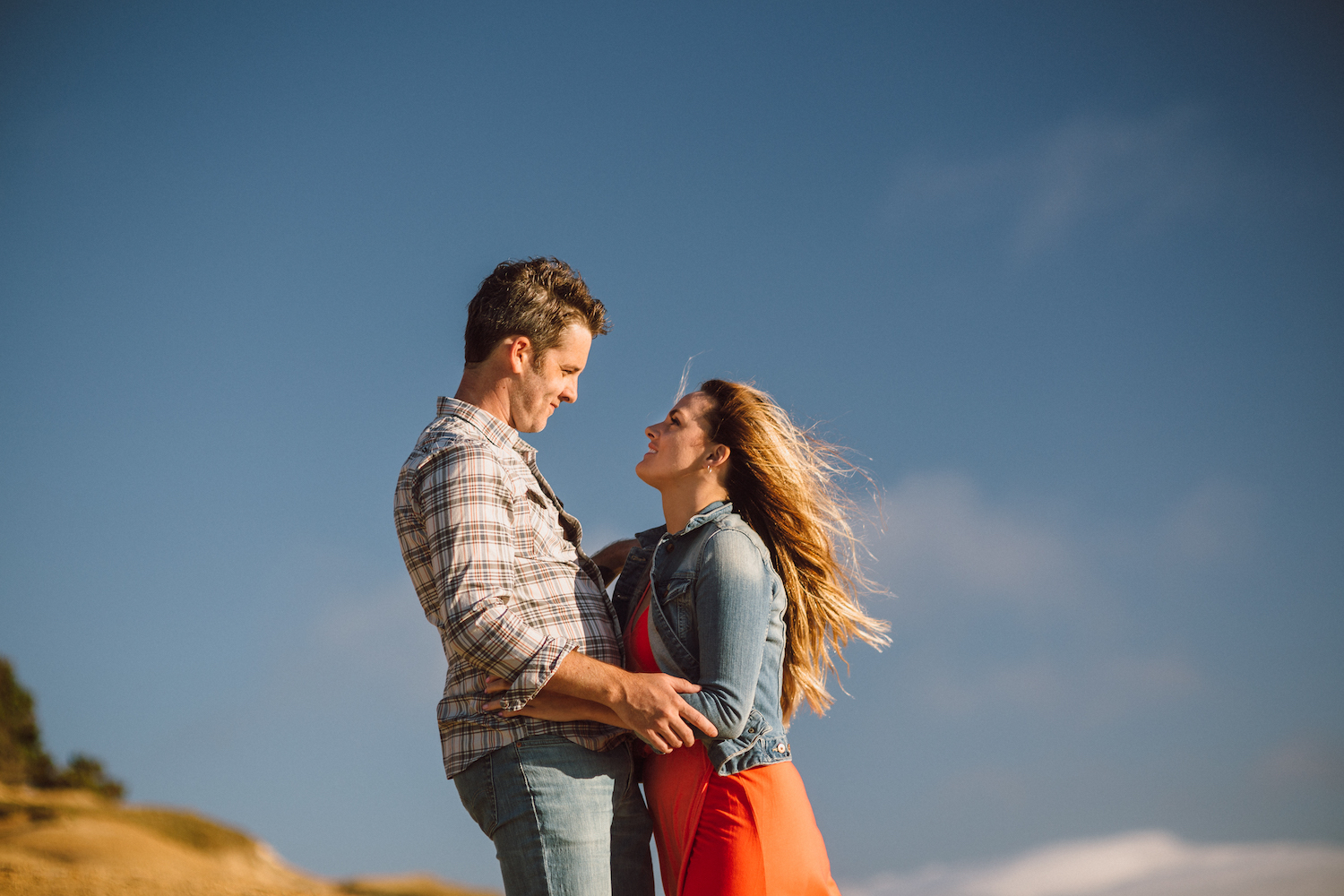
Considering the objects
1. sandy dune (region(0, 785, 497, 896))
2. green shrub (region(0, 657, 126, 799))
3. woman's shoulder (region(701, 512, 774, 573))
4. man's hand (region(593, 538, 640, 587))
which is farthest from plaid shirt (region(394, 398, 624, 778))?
green shrub (region(0, 657, 126, 799))

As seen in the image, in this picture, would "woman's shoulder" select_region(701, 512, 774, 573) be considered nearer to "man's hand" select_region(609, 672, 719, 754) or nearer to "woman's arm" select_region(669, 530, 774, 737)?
"woman's arm" select_region(669, 530, 774, 737)

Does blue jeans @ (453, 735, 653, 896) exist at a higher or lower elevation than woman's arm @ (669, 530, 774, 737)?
lower

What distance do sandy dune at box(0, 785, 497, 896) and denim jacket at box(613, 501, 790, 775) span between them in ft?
15.6

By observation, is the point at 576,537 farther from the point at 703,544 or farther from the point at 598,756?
the point at 598,756

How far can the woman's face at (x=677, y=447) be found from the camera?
4.34 m

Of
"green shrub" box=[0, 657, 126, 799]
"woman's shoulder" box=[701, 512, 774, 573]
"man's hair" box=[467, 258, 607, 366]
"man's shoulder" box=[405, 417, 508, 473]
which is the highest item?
"green shrub" box=[0, 657, 126, 799]

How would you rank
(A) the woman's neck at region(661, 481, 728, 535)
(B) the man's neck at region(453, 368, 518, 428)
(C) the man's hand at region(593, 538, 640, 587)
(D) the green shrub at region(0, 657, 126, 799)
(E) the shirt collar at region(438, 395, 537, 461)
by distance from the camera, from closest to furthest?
(E) the shirt collar at region(438, 395, 537, 461) < (B) the man's neck at region(453, 368, 518, 428) < (A) the woman's neck at region(661, 481, 728, 535) < (C) the man's hand at region(593, 538, 640, 587) < (D) the green shrub at region(0, 657, 126, 799)

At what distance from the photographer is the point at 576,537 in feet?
13.2

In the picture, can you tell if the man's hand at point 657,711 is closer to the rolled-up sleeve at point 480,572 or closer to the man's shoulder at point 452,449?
the rolled-up sleeve at point 480,572

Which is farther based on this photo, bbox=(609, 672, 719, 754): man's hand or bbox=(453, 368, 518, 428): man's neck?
bbox=(453, 368, 518, 428): man's neck

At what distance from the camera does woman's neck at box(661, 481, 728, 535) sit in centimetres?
427

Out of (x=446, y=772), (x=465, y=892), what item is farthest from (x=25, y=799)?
(x=446, y=772)

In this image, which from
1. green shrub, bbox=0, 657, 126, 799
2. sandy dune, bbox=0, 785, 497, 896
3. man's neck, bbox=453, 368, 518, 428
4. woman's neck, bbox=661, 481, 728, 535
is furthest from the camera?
green shrub, bbox=0, 657, 126, 799

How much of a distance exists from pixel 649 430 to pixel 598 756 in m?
1.61
